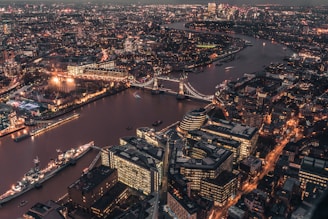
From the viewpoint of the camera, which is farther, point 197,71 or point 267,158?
point 197,71

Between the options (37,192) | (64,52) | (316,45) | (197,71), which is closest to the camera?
(37,192)

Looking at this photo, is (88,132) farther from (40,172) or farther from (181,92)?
(181,92)

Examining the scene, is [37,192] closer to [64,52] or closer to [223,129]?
[223,129]

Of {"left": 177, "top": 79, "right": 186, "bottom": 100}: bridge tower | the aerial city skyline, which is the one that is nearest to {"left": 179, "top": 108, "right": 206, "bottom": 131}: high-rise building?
the aerial city skyline

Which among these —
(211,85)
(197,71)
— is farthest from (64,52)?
(211,85)

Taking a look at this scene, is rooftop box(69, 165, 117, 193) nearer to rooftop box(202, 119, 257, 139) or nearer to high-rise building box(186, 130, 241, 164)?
high-rise building box(186, 130, 241, 164)
